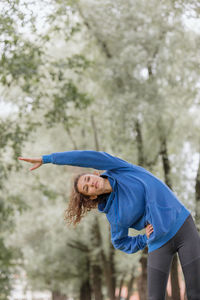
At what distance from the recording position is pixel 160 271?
3234mm

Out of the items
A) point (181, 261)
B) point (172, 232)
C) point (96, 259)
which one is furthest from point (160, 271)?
point (96, 259)

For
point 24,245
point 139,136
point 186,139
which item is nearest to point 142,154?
point 139,136

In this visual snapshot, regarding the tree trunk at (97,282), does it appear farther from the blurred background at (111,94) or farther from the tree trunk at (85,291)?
the blurred background at (111,94)

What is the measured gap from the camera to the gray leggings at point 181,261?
315cm

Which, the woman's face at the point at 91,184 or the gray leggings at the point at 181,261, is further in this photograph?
the woman's face at the point at 91,184

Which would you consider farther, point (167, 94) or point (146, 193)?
point (167, 94)

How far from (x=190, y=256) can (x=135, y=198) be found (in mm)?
577

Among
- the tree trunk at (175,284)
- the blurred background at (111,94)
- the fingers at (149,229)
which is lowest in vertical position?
the tree trunk at (175,284)

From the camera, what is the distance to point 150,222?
10.6 feet

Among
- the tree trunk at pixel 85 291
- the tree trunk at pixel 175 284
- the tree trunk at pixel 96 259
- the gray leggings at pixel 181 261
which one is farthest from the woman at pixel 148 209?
the tree trunk at pixel 85 291

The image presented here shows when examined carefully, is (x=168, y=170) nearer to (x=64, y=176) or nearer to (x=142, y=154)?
(x=142, y=154)

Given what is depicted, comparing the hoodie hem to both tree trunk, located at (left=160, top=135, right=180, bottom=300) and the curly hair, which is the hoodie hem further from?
tree trunk, located at (left=160, top=135, right=180, bottom=300)

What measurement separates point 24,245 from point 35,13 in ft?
43.4

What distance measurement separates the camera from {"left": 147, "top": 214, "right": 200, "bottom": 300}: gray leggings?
315 centimetres
